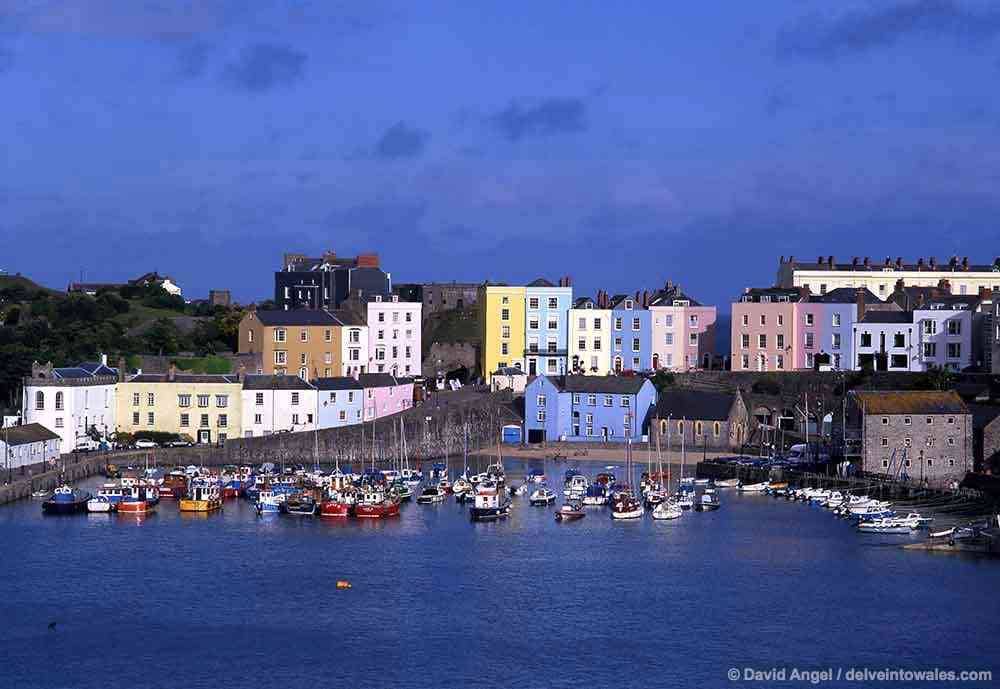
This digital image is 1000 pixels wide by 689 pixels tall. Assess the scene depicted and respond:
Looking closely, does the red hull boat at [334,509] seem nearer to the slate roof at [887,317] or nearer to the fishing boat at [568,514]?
the fishing boat at [568,514]

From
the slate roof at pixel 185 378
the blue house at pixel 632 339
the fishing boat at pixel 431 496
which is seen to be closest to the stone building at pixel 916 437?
the fishing boat at pixel 431 496

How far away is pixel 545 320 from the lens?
6888cm

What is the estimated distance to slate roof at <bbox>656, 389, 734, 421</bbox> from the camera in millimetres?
59500

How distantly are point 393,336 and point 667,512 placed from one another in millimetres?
24876

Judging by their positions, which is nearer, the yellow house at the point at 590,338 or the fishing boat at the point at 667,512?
the fishing boat at the point at 667,512

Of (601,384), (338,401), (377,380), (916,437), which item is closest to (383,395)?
(377,380)

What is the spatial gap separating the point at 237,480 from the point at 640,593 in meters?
19.2

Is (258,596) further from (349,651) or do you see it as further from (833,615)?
(833,615)

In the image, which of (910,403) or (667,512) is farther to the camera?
(910,403)

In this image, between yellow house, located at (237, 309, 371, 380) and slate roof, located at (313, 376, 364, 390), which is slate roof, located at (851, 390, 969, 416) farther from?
yellow house, located at (237, 309, 371, 380)

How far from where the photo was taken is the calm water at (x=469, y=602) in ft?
98.2

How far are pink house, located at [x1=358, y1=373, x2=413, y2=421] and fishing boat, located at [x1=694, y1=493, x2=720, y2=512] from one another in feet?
56.2

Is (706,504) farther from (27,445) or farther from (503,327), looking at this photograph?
(503,327)

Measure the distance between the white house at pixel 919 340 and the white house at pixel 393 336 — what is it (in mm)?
18385
